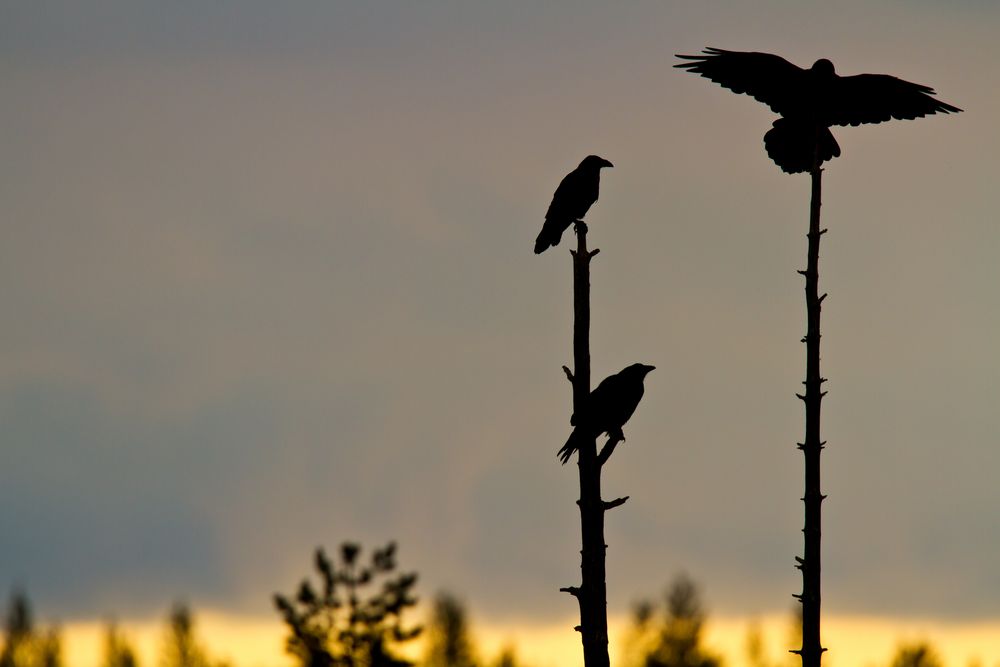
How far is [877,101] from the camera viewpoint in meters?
21.0

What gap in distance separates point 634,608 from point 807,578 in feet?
155

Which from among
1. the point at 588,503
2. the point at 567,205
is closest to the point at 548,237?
the point at 567,205

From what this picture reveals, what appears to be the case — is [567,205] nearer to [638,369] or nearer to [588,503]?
[638,369]

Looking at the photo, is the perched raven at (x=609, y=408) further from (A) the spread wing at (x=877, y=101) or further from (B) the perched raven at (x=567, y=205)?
(A) the spread wing at (x=877, y=101)

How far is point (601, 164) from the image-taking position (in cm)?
2288

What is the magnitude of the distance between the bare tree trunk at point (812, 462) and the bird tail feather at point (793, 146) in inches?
79.3

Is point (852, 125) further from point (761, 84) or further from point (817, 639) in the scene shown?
point (817, 639)

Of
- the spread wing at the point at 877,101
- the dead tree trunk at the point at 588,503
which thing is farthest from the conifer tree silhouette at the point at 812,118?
the dead tree trunk at the point at 588,503

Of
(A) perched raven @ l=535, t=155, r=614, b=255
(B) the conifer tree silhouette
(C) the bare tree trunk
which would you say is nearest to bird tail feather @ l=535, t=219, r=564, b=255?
(A) perched raven @ l=535, t=155, r=614, b=255

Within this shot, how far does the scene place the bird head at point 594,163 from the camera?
22766 millimetres

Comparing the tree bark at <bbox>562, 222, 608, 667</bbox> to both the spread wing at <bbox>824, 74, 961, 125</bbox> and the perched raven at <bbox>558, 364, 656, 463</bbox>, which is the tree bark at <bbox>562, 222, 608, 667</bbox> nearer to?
the perched raven at <bbox>558, 364, 656, 463</bbox>

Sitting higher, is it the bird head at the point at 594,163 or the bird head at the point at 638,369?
the bird head at the point at 594,163

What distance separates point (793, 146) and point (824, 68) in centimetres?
89

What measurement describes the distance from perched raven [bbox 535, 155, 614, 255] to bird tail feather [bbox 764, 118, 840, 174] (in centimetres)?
289
